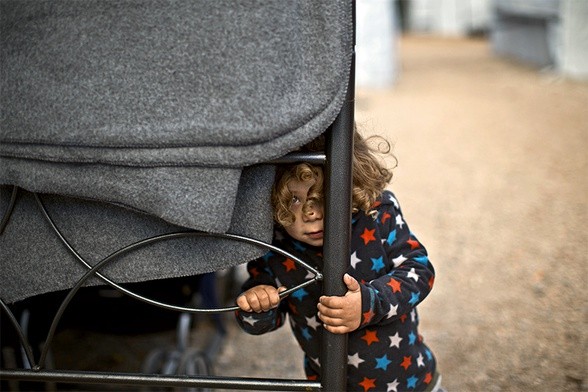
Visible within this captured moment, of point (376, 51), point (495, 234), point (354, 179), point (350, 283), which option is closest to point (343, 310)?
point (350, 283)

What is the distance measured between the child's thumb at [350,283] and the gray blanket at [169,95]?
20cm

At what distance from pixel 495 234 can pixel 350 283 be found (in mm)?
2354

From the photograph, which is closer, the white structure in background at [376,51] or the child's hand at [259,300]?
the child's hand at [259,300]

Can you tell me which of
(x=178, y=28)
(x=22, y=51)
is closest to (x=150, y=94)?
(x=178, y=28)

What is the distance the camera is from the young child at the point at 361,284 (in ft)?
4.24

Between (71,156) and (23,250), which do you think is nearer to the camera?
(71,156)

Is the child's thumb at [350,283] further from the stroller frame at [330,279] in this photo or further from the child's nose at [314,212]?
the child's nose at [314,212]

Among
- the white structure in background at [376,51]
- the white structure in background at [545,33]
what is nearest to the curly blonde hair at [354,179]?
the white structure in background at [545,33]

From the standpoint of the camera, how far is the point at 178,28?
1109mm

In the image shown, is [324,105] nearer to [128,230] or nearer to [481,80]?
[128,230]

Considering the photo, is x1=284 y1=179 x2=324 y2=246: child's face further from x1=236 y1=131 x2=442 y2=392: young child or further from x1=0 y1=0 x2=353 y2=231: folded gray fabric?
x1=0 y1=0 x2=353 y2=231: folded gray fabric

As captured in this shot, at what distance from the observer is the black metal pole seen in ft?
3.80

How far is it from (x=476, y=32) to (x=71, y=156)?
550 inches

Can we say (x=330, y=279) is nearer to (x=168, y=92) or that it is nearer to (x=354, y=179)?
(x=354, y=179)
